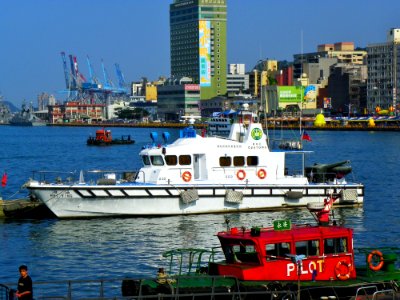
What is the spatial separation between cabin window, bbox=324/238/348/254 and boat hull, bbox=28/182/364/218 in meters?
17.9

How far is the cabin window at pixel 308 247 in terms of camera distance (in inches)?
795

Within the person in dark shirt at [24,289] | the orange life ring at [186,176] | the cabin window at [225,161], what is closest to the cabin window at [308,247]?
the person in dark shirt at [24,289]

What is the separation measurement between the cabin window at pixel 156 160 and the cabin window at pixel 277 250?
1900cm

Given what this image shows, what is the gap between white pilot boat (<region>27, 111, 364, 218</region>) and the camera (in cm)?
3791

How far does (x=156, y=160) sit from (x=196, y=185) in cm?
205

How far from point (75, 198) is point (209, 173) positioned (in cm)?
587

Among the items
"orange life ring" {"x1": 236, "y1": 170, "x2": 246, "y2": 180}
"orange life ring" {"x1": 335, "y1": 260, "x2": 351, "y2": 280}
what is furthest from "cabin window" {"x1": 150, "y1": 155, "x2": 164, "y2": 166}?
"orange life ring" {"x1": 335, "y1": 260, "x2": 351, "y2": 280}

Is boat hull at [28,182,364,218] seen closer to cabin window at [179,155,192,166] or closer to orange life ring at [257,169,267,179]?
orange life ring at [257,169,267,179]

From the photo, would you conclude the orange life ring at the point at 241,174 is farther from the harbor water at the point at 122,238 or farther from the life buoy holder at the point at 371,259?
the life buoy holder at the point at 371,259

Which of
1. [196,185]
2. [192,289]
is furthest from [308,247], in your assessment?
[196,185]

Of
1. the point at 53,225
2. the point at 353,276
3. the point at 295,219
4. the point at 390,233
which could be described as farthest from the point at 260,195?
the point at 353,276

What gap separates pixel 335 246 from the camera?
67.5 ft

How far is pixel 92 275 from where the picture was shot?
90.6 feet

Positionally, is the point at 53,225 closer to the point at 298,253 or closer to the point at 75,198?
the point at 75,198
